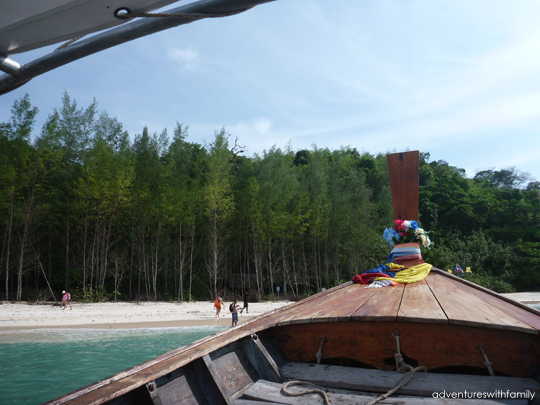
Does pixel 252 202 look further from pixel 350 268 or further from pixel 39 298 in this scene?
pixel 39 298

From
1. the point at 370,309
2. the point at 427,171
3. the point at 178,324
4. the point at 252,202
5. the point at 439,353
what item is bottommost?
the point at 178,324

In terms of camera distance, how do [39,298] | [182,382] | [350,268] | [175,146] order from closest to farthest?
[182,382] → [39,298] → [350,268] → [175,146]

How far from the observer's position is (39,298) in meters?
14.6

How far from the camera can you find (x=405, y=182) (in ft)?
14.0

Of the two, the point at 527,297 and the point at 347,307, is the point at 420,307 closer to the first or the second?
the point at 347,307

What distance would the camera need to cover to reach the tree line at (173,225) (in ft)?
47.4

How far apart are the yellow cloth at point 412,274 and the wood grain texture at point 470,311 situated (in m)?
0.30

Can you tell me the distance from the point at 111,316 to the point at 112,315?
152mm

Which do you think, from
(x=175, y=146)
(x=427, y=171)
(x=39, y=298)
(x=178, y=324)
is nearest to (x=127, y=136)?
(x=175, y=146)

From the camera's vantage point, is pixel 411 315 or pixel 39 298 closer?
pixel 411 315

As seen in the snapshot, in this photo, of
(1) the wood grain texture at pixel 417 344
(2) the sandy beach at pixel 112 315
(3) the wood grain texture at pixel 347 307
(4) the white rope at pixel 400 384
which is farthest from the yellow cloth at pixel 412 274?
(2) the sandy beach at pixel 112 315

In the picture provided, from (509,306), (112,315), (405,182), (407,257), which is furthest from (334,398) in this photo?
(112,315)

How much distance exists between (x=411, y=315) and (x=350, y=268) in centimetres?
1857

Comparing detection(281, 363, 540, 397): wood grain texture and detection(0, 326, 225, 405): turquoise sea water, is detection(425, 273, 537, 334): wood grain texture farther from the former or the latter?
detection(0, 326, 225, 405): turquoise sea water
